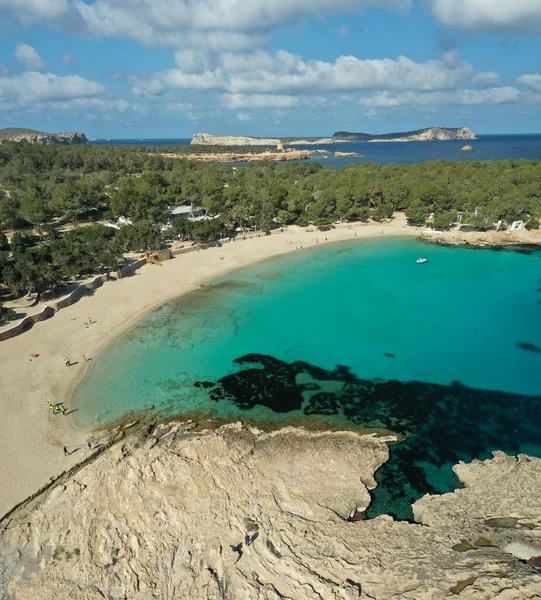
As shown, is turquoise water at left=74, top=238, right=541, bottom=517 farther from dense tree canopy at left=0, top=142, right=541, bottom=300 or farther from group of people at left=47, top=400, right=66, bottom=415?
dense tree canopy at left=0, top=142, right=541, bottom=300

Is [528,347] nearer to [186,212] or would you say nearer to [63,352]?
[63,352]

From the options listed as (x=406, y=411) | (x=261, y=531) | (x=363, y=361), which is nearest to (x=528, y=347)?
(x=363, y=361)

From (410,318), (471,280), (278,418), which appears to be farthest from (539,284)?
(278,418)

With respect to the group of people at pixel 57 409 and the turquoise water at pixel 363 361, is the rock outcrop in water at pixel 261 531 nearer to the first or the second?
the turquoise water at pixel 363 361

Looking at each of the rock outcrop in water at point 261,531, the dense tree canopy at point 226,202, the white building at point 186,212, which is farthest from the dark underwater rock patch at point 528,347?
the white building at point 186,212

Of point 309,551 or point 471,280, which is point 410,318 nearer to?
point 471,280
